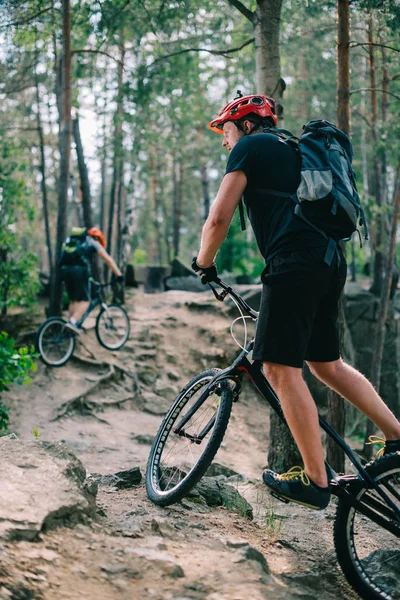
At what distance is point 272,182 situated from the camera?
3.14 meters

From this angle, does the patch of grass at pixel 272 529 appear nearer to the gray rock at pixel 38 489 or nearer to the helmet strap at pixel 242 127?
the gray rock at pixel 38 489

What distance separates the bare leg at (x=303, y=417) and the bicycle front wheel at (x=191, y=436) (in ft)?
1.85

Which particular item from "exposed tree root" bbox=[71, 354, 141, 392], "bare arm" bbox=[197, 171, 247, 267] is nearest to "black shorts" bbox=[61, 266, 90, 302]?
"exposed tree root" bbox=[71, 354, 141, 392]

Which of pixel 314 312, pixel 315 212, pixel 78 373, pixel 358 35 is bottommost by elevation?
pixel 78 373

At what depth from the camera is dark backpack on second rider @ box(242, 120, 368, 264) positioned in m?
2.99

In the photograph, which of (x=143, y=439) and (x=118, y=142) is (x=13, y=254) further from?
(x=143, y=439)

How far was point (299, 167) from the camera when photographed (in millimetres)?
3180

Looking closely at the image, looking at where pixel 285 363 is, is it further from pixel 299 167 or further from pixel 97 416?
pixel 97 416

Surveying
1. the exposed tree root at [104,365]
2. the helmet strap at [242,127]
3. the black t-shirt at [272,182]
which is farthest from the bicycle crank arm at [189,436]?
the exposed tree root at [104,365]

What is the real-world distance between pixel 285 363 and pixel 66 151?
10069 mm

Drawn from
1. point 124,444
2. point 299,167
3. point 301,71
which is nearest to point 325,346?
point 299,167

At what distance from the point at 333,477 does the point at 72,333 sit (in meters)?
8.19

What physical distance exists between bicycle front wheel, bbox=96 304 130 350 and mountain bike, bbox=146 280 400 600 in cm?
726

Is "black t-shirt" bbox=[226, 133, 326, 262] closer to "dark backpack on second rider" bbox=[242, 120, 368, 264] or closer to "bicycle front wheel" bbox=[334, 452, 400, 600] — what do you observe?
"dark backpack on second rider" bbox=[242, 120, 368, 264]
